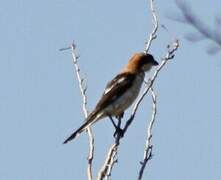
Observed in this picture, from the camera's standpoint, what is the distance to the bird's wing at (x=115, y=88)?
666 centimetres

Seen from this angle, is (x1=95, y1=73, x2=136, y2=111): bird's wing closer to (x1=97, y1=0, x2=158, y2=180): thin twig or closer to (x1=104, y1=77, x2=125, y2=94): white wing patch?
(x1=104, y1=77, x2=125, y2=94): white wing patch

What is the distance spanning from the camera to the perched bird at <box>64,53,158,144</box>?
659 cm

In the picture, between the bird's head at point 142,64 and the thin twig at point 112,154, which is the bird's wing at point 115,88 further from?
the thin twig at point 112,154

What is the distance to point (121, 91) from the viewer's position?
6.75m

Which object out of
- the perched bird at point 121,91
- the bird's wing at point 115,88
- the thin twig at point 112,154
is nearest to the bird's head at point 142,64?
the perched bird at point 121,91

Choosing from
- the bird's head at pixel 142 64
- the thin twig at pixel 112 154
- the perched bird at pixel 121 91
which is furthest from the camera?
the bird's head at pixel 142 64

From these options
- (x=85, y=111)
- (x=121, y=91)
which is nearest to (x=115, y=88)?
(x=121, y=91)

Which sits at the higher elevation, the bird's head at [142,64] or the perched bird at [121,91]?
the bird's head at [142,64]

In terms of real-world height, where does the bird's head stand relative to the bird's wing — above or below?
above

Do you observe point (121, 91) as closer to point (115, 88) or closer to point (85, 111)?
point (115, 88)

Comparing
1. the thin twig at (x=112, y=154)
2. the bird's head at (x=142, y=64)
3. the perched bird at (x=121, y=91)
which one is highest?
the bird's head at (x=142, y=64)

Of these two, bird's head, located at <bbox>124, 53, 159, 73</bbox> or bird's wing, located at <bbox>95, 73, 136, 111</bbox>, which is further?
bird's head, located at <bbox>124, 53, 159, 73</bbox>

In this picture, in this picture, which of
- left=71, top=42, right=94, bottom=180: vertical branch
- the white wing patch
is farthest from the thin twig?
the white wing patch

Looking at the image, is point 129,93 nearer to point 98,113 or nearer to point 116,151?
point 98,113
